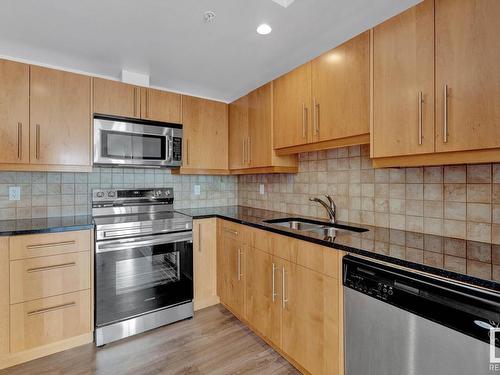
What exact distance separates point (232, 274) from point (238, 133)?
1.47 metres

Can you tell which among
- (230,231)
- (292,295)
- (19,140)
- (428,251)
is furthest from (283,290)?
(19,140)

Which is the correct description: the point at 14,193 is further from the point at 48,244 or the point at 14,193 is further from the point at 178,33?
the point at 178,33

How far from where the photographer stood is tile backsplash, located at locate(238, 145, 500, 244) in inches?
55.2

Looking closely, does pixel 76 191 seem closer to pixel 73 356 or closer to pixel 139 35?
pixel 73 356

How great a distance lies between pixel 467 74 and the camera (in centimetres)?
118

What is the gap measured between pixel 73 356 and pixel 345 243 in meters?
2.07

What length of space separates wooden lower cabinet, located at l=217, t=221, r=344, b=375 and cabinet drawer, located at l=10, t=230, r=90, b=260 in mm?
1191

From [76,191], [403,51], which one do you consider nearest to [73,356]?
[76,191]

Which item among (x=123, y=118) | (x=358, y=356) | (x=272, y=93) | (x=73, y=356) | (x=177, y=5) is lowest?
(x=73, y=356)

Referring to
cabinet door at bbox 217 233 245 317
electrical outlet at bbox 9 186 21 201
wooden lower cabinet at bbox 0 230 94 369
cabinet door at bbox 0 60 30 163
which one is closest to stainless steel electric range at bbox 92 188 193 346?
wooden lower cabinet at bbox 0 230 94 369

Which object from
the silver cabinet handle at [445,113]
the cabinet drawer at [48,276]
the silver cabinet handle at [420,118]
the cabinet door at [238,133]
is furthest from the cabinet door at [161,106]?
the silver cabinet handle at [445,113]

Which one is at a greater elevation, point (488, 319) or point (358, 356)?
point (488, 319)

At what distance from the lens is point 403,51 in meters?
1.41

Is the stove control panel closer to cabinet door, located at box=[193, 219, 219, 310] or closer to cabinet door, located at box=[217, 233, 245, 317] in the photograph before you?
cabinet door, located at box=[193, 219, 219, 310]
